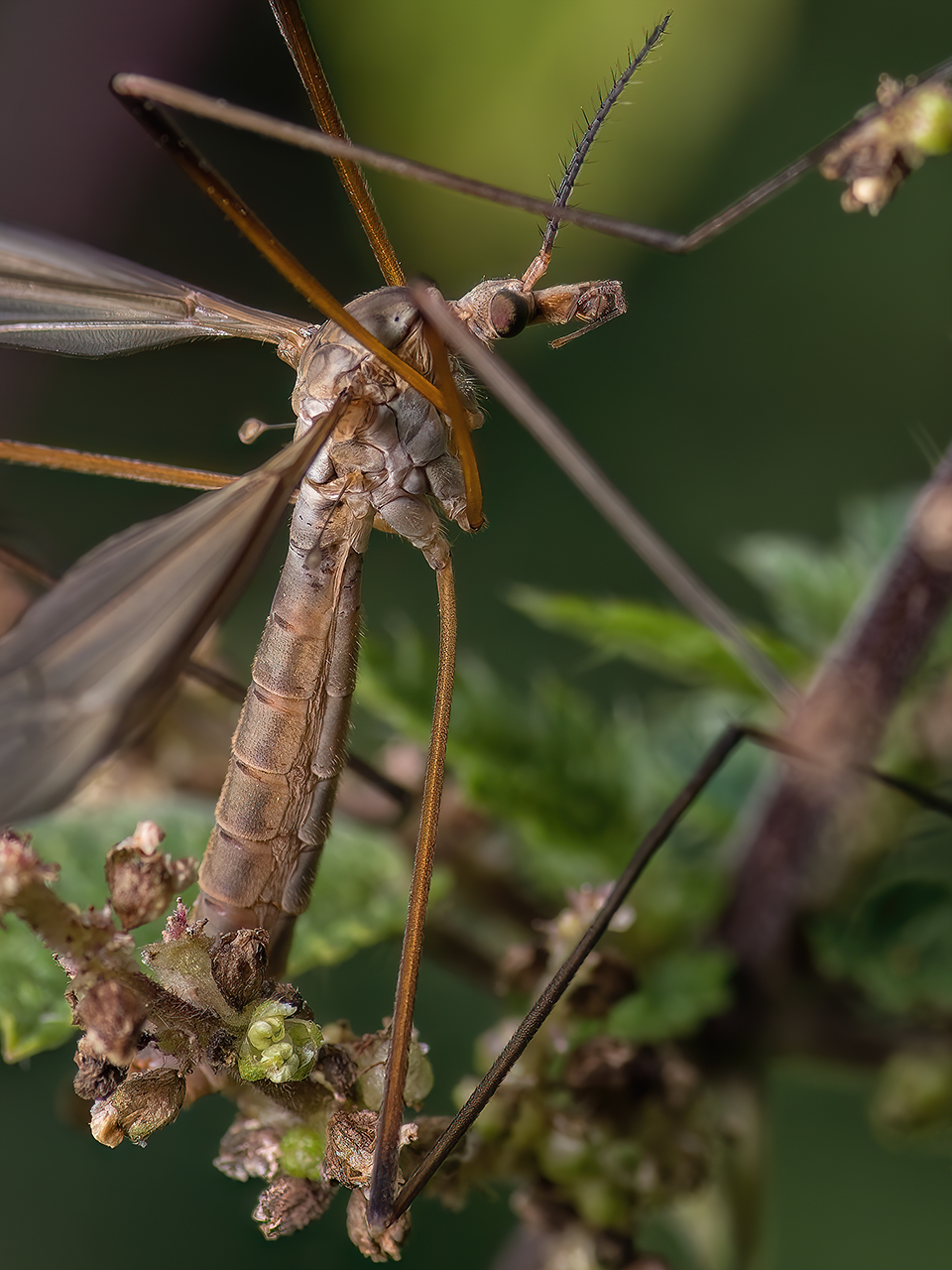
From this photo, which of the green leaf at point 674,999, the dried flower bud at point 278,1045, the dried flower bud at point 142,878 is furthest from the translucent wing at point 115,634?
the green leaf at point 674,999

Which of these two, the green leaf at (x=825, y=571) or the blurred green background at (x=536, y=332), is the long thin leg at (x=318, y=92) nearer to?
the green leaf at (x=825, y=571)

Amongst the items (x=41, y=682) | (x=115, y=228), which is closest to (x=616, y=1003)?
(x=41, y=682)

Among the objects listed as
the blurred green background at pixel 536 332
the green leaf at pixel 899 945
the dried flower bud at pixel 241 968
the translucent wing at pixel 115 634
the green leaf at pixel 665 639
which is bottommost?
the dried flower bud at pixel 241 968

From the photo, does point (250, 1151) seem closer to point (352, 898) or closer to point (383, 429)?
point (352, 898)

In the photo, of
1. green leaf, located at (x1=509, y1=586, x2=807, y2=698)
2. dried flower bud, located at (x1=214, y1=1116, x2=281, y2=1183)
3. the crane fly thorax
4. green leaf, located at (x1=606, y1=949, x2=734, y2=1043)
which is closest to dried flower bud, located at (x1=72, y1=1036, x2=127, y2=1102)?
dried flower bud, located at (x1=214, y1=1116, x2=281, y2=1183)

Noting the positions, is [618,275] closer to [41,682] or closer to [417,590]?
[417,590]

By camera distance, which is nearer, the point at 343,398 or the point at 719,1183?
the point at 343,398
